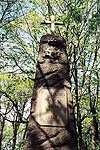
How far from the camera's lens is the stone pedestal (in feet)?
10.3

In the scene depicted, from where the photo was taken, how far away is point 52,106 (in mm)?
3492

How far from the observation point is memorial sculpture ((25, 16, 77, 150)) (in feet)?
10.3

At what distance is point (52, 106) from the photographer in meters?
3.49

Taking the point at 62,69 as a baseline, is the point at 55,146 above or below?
below

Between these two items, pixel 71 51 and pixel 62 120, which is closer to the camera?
pixel 62 120

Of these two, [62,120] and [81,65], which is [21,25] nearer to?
[81,65]

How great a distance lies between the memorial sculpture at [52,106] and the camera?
123 inches

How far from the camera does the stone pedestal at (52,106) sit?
3.13m

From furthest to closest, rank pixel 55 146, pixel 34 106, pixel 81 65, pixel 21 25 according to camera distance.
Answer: pixel 21 25, pixel 81 65, pixel 34 106, pixel 55 146

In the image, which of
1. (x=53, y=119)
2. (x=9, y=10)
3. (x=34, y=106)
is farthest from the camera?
(x=9, y=10)

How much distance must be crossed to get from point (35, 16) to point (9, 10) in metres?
2.50

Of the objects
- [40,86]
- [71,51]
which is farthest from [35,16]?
[40,86]

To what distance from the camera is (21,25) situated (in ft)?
32.8

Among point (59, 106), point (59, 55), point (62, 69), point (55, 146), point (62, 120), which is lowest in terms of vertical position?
point (55, 146)
